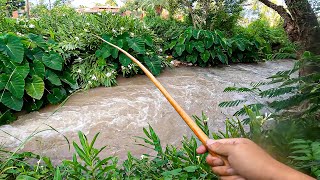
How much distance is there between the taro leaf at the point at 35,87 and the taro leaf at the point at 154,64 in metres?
1.79

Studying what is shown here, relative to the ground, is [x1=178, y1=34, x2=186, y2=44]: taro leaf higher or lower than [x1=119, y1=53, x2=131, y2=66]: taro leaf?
higher

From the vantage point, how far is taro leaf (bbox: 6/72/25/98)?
392 centimetres

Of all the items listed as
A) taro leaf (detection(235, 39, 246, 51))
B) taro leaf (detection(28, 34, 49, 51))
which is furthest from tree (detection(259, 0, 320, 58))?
taro leaf (detection(235, 39, 246, 51))

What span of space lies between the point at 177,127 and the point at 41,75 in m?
1.99

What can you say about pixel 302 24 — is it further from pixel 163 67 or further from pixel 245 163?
pixel 163 67

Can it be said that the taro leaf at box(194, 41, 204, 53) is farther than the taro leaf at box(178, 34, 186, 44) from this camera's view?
No

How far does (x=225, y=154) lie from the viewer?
2.20ft

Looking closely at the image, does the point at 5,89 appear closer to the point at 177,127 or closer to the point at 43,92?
the point at 43,92

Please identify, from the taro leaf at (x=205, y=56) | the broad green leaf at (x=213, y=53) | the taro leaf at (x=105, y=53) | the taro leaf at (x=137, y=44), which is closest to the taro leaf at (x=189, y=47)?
the taro leaf at (x=205, y=56)

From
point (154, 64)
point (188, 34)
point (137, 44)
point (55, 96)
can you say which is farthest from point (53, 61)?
point (188, 34)

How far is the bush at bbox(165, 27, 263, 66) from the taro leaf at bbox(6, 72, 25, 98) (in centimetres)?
302

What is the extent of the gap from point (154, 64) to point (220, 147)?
Answer: 4761mm

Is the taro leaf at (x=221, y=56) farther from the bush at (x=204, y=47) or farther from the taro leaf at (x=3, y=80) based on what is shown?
the taro leaf at (x=3, y=80)

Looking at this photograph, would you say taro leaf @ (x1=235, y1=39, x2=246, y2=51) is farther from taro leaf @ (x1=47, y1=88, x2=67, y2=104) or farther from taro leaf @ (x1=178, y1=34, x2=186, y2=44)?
taro leaf @ (x1=47, y1=88, x2=67, y2=104)
